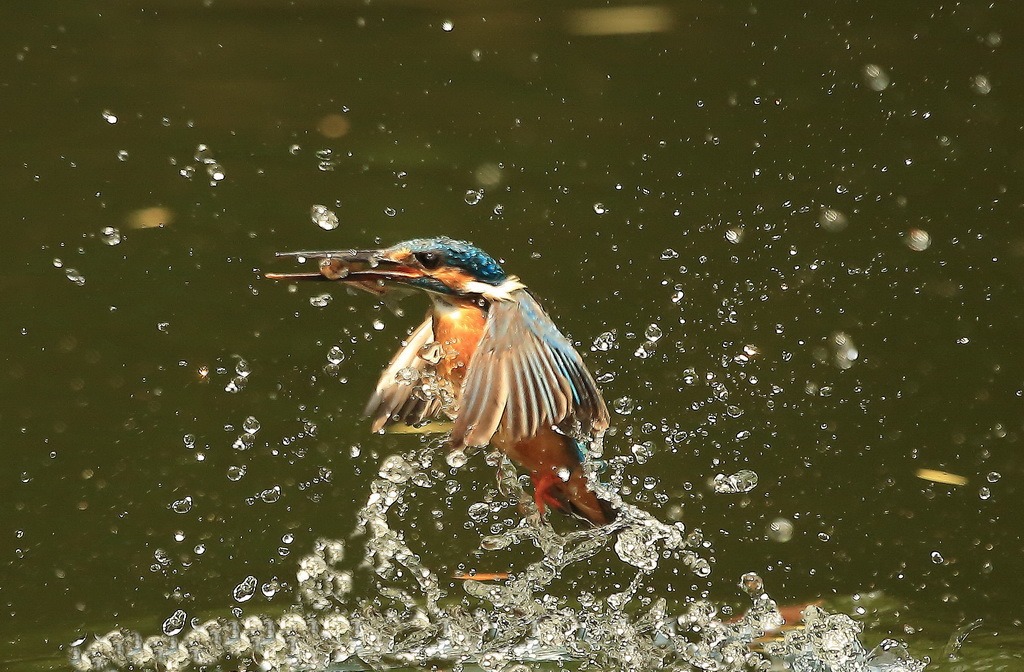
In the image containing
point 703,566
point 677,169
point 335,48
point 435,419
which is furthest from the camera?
point 335,48

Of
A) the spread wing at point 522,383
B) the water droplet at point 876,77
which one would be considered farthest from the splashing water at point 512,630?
the water droplet at point 876,77

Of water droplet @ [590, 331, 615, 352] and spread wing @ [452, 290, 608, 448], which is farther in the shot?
water droplet @ [590, 331, 615, 352]

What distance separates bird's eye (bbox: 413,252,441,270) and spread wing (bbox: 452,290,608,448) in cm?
10

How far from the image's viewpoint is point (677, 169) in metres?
3.94

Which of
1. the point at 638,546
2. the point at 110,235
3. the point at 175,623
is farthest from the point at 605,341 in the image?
the point at 110,235

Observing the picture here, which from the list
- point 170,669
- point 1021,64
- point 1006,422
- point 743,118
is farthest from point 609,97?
point 170,669

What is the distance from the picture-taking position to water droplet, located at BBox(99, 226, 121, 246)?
137 inches

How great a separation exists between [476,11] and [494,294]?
3065 mm

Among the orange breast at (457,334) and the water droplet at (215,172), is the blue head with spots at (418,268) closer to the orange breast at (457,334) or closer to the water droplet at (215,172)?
the orange breast at (457,334)

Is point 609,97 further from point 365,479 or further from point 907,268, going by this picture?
point 365,479

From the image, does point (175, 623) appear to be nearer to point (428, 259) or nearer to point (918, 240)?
point (428, 259)

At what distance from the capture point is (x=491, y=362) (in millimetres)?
1770

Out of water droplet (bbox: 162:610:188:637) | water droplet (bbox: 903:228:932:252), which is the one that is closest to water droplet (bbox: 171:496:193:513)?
water droplet (bbox: 162:610:188:637)

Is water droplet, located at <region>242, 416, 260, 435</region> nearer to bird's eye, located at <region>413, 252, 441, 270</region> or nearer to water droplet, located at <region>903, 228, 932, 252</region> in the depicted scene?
bird's eye, located at <region>413, 252, 441, 270</region>
